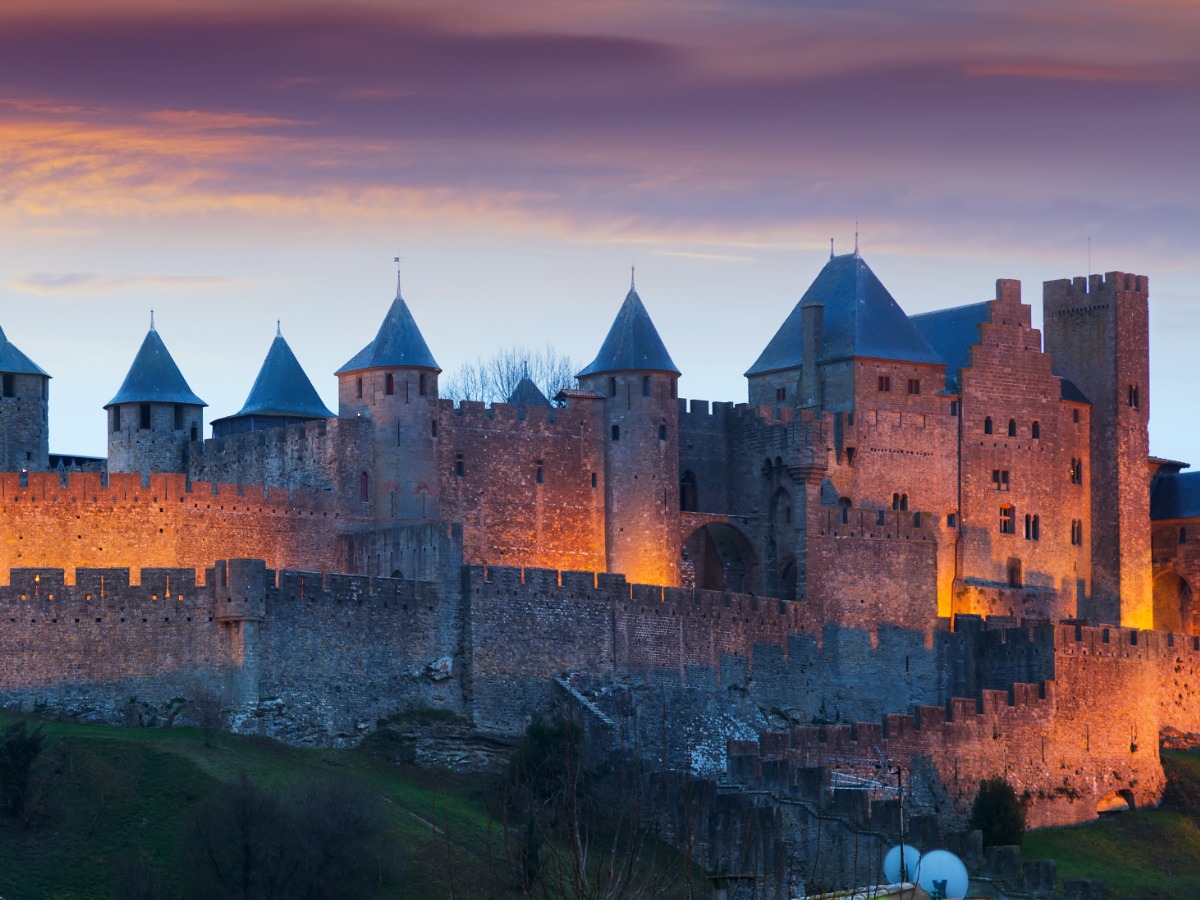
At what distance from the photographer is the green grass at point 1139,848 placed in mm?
67375

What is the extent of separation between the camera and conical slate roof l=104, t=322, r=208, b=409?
260ft

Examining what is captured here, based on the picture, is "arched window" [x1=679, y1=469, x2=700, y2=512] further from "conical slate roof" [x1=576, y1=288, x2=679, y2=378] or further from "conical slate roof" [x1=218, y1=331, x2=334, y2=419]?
"conical slate roof" [x1=218, y1=331, x2=334, y2=419]

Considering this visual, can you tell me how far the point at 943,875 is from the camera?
162 feet

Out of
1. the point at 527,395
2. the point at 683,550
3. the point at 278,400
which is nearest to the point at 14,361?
the point at 278,400

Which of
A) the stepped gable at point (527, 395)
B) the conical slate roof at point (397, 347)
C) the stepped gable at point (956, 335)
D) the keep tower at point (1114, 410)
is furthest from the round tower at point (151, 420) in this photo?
the keep tower at point (1114, 410)

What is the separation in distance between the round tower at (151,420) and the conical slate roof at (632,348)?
11.4 metres

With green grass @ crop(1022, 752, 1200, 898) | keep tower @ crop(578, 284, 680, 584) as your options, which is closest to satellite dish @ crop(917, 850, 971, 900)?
green grass @ crop(1022, 752, 1200, 898)

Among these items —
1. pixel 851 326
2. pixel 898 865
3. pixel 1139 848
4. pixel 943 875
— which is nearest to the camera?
pixel 898 865

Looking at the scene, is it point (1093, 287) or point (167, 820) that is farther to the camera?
point (1093, 287)

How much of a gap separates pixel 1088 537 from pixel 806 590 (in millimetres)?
13957

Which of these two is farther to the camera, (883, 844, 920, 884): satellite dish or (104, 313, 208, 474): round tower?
(104, 313, 208, 474): round tower

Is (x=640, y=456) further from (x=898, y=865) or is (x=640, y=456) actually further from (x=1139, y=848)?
(x=898, y=865)

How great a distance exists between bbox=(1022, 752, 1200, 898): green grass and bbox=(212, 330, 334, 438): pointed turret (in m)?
25.1

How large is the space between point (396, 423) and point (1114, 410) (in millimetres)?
25813
